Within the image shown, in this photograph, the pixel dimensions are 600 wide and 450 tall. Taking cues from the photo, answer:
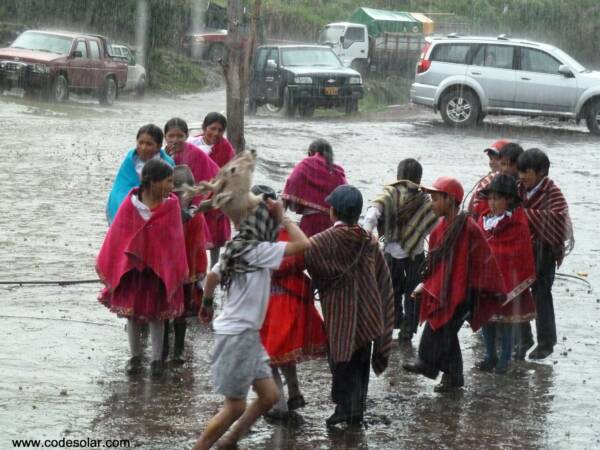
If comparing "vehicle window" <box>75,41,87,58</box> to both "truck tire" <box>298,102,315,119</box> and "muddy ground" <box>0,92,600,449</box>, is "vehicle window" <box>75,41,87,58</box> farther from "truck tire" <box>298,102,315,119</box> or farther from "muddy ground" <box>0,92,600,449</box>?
"muddy ground" <box>0,92,600,449</box>

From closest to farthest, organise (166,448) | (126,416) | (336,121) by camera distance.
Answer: (166,448) < (126,416) < (336,121)

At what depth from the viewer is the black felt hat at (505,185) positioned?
24.7 ft

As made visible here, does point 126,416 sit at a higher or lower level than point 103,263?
lower

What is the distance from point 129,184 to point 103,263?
828 mm

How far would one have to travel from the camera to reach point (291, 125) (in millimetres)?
24703

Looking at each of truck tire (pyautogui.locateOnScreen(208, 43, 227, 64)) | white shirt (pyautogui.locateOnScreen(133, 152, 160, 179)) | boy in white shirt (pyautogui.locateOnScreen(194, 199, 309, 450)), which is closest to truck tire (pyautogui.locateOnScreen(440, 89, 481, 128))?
white shirt (pyautogui.locateOnScreen(133, 152, 160, 179))

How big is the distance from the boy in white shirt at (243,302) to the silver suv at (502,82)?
19.3 m

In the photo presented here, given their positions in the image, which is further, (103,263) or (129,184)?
(129,184)

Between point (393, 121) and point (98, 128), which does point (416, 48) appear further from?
point (98, 128)

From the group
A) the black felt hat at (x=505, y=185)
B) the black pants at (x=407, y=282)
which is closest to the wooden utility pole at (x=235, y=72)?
the black pants at (x=407, y=282)

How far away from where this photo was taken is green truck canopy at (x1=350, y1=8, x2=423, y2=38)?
4547cm

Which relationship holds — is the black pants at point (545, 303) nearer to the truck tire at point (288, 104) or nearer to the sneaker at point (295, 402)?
the sneaker at point (295, 402)

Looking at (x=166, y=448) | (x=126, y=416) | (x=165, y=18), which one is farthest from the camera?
(x=165, y=18)

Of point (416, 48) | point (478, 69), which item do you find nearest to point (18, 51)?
point (478, 69)
